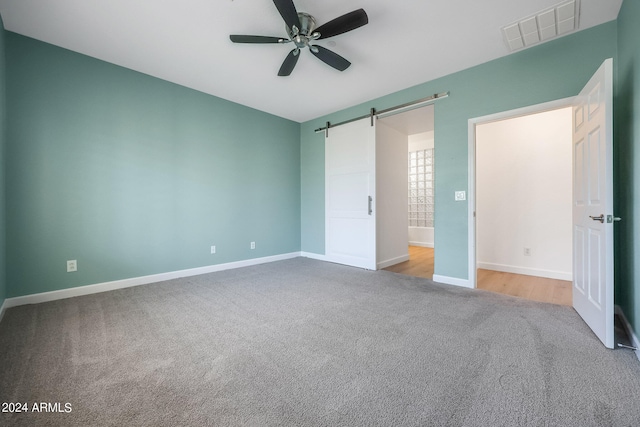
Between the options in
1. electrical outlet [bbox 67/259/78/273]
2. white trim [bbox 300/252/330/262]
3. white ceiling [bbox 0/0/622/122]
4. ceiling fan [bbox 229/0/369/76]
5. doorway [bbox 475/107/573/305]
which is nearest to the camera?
ceiling fan [bbox 229/0/369/76]

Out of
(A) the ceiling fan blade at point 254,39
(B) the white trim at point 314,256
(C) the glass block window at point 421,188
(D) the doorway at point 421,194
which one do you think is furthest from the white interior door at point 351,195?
(C) the glass block window at point 421,188

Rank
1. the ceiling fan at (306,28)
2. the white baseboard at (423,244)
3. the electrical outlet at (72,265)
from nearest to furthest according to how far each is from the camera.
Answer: the ceiling fan at (306,28) → the electrical outlet at (72,265) → the white baseboard at (423,244)

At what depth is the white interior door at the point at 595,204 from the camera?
1.76 meters

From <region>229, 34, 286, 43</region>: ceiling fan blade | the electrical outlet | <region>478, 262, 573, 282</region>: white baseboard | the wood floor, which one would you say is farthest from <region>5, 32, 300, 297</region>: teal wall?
<region>478, 262, 573, 282</region>: white baseboard

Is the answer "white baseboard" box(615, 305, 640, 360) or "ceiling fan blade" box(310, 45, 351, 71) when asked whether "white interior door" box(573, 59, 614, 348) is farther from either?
"ceiling fan blade" box(310, 45, 351, 71)

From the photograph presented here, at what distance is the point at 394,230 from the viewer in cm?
475

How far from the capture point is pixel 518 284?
336 centimetres

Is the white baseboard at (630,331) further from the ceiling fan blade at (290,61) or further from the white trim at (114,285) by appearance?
the white trim at (114,285)

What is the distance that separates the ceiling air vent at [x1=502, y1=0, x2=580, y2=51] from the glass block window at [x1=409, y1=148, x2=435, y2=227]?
160 inches

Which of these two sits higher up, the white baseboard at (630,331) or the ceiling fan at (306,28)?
the ceiling fan at (306,28)

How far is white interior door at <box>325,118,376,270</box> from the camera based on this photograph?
4195 mm

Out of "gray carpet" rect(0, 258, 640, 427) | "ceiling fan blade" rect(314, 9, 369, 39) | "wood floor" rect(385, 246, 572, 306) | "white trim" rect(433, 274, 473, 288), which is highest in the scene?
"ceiling fan blade" rect(314, 9, 369, 39)

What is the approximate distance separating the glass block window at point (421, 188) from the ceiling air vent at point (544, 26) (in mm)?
4070

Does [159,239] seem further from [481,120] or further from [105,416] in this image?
→ [481,120]
